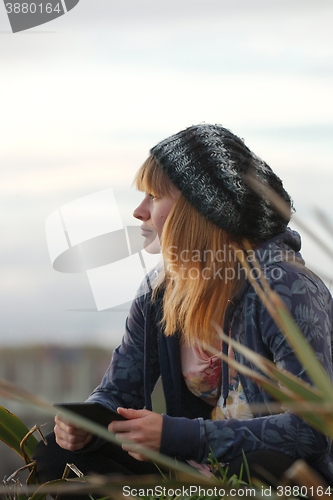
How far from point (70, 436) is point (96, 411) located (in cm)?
26

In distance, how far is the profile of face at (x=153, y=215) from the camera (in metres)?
2.19

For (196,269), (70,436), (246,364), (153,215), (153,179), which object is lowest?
(70,436)

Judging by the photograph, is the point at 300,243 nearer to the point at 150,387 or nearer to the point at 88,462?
the point at 150,387

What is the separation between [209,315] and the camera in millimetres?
2090

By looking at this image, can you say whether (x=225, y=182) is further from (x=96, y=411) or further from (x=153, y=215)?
(x=96, y=411)

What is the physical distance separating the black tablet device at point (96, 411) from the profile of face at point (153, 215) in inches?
26.4

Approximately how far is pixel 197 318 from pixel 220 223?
0.96 feet

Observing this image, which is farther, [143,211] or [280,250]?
[143,211]

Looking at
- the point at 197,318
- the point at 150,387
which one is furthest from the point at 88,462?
the point at 197,318

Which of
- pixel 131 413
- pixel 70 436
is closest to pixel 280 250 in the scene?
pixel 131 413

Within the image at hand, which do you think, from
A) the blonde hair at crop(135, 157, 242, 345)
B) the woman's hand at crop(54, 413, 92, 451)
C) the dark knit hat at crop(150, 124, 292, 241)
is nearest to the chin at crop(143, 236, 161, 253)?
the blonde hair at crop(135, 157, 242, 345)

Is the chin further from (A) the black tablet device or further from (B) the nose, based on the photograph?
(A) the black tablet device

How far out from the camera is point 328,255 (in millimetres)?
833

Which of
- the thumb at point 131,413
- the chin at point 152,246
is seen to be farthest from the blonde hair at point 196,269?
the thumb at point 131,413
